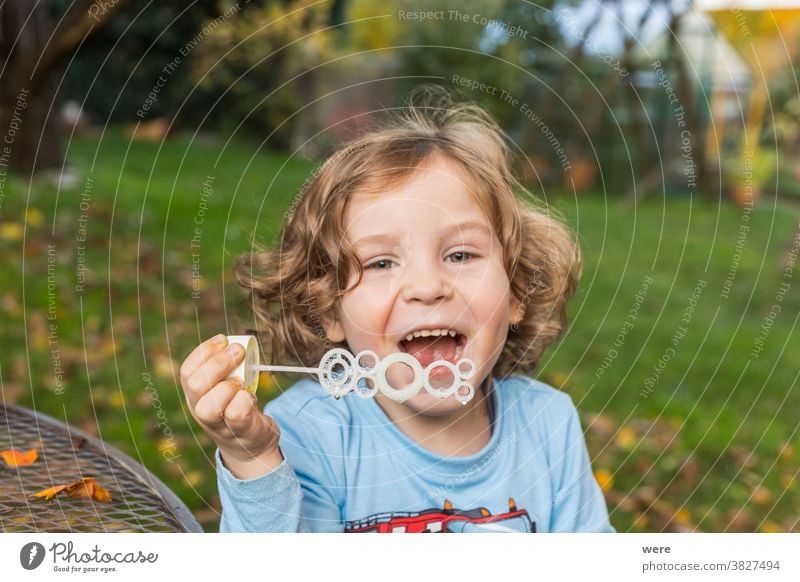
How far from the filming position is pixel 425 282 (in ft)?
3.40

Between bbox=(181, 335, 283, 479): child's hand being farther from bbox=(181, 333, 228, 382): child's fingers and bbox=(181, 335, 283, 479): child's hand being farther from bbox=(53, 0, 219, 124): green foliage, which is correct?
bbox=(53, 0, 219, 124): green foliage

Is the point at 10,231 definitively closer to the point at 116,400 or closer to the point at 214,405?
the point at 116,400

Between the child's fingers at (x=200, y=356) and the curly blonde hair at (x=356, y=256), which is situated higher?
the curly blonde hair at (x=356, y=256)

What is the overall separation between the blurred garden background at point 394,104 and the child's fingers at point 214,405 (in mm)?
393

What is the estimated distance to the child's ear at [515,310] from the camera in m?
1.13

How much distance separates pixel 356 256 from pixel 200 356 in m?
0.23

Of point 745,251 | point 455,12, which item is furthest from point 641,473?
point 745,251

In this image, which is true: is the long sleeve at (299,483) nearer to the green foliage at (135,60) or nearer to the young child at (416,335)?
the young child at (416,335)

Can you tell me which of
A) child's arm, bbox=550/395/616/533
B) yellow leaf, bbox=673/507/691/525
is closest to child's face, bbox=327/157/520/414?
child's arm, bbox=550/395/616/533

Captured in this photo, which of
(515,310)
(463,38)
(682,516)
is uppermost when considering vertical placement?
(463,38)

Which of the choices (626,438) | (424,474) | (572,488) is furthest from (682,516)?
(424,474)

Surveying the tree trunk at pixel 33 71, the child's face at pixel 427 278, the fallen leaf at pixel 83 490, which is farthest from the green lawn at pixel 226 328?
the fallen leaf at pixel 83 490
